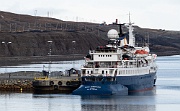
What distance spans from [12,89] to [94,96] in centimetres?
1316

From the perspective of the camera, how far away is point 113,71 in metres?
95.8

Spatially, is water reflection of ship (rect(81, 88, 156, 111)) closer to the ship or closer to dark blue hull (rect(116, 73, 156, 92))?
the ship

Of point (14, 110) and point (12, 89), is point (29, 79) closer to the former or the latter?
point (12, 89)

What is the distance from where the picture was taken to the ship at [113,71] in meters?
95.0

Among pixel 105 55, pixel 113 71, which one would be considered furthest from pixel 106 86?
pixel 105 55

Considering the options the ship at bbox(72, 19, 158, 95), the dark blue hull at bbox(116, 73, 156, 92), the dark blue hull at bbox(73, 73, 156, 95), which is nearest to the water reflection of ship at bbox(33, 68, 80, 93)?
the ship at bbox(72, 19, 158, 95)

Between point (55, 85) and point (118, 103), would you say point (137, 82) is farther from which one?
point (118, 103)

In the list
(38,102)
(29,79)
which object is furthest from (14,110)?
(29,79)

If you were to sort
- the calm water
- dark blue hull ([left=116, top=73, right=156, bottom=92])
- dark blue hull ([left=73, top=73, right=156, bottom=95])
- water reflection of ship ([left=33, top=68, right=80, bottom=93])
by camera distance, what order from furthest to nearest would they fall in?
water reflection of ship ([left=33, top=68, right=80, bottom=93]) < dark blue hull ([left=116, top=73, right=156, bottom=92]) < dark blue hull ([left=73, top=73, right=156, bottom=95]) < the calm water

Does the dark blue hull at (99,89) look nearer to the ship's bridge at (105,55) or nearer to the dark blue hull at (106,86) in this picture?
the dark blue hull at (106,86)

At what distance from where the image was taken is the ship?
95.0 m

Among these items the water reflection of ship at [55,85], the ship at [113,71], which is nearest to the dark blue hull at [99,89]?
the ship at [113,71]

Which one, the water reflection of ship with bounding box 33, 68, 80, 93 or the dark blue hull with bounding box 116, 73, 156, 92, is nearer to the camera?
the dark blue hull with bounding box 116, 73, 156, 92

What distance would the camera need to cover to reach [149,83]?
11050cm
